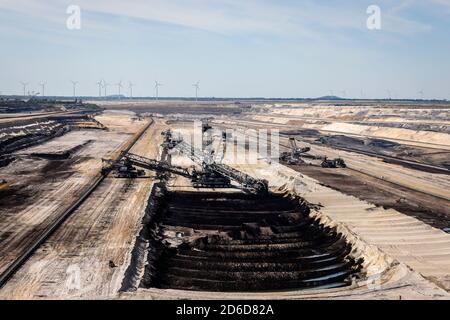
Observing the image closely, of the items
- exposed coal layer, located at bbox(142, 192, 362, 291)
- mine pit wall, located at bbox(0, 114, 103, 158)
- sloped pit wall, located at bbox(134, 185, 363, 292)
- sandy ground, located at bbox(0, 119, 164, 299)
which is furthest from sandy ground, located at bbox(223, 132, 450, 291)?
mine pit wall, located at bbox(0, 114, 103, 158)

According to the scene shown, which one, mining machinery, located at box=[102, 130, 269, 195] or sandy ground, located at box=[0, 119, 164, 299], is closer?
sandy ground, located at box=[0, 119, 164, 299]

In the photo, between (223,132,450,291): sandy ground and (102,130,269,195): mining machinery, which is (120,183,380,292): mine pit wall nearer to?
(223,132,450,291): sandy ground

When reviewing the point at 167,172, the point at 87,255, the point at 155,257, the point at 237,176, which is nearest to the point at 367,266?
the point at 155,257

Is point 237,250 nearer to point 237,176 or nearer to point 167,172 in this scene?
point 237,176

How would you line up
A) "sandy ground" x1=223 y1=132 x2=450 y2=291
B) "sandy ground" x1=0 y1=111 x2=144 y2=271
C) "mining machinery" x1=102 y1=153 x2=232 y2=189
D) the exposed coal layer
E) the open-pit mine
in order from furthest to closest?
"mining machinery" x1=102 y1=153 x2=232 y2=189 < "sandy ground" x1=0 y1=111 x2=144 y2=271 < "sandy ground" x1=223 y1=132 x2=450 y2=291 < the exposed coal layer < the open-pit mine

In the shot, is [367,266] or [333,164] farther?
[333,164]

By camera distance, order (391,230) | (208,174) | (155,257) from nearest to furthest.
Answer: (155,257) → (391,230) → (208,174)

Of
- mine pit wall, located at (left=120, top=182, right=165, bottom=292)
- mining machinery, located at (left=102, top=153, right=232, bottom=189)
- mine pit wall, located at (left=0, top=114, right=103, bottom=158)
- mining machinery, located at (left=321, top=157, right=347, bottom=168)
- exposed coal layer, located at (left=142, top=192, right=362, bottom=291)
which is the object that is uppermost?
mine pit wall, located at (left=0, top=114, right=103, bottom=158)

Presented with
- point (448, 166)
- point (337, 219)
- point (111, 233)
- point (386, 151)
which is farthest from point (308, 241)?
point (386, 151)
